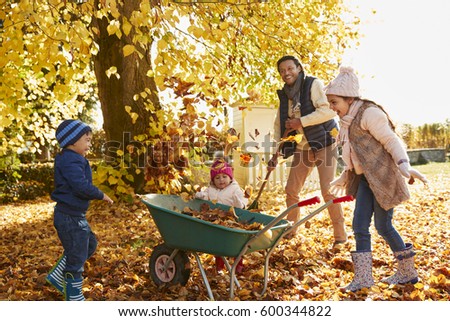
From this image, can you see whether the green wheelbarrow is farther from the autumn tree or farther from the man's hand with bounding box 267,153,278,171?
the autumn tree

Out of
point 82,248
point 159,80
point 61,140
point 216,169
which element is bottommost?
point 82,248

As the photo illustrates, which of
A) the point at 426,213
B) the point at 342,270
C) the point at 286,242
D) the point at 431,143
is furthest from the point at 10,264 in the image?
the point at 431,143

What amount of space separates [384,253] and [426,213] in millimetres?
2959

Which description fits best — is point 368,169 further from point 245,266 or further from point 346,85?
point 245,266

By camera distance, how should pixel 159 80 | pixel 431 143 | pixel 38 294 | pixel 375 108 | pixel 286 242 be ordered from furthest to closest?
pixel 431 143, pixel 286 242, pixel 159 80, pixel 38 294, pixel 375 108

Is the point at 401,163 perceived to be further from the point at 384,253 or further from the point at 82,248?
the point at 82,248

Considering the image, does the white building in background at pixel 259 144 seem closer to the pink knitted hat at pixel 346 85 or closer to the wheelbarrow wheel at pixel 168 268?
the wheelbarrow wheel at pixel 168 268

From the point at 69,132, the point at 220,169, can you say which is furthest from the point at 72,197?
the point at 220,169

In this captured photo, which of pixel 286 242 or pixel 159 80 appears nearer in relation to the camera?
pixel 159 80

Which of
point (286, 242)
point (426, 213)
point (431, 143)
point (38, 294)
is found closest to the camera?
point (38, 294)

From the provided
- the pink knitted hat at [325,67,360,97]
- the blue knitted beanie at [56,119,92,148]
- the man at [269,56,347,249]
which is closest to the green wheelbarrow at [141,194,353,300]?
the blue knitted beanie at [56,119,92,148]

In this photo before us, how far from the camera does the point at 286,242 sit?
5.10 m

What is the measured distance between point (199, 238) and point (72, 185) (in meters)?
0.88

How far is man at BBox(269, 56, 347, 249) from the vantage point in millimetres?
4738
